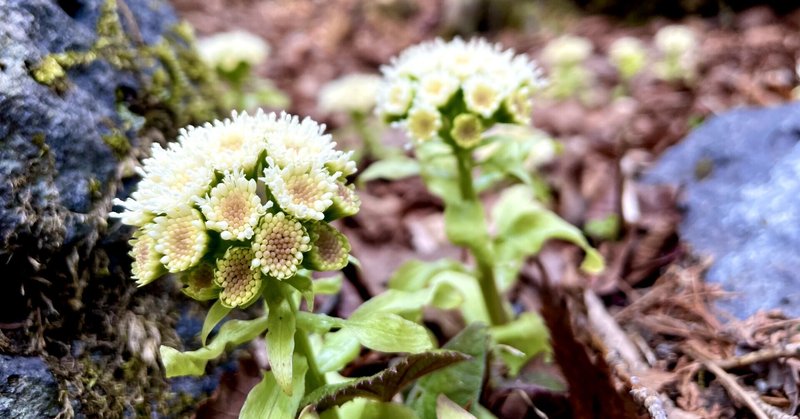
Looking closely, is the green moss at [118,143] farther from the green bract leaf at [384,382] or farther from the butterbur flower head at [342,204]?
the green bract leaf at [384,382]

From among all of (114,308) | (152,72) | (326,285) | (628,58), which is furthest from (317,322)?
(628,58)

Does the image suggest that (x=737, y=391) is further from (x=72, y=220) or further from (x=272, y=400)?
(x=72, y=220)

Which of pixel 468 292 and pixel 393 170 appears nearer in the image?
pixel 393 170

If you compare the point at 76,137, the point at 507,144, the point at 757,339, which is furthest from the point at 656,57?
the point at 76,137

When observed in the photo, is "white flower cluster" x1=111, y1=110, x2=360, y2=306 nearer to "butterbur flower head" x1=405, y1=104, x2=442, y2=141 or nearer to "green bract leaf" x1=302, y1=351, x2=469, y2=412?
"green bract leaf" x1=302, y1=351, x2=469, y2=412

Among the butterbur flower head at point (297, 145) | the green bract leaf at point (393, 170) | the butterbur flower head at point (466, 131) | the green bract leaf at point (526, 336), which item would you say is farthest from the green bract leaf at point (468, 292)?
the butterbur flower head at point (297, 145)

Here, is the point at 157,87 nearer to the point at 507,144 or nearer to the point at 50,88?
the point at 50,88
